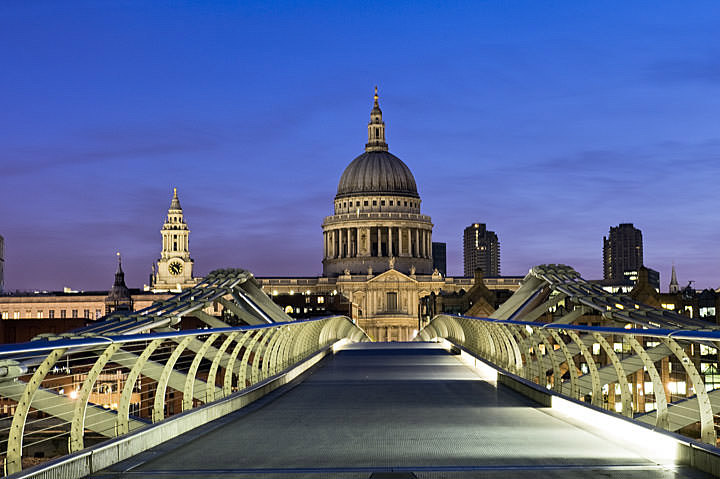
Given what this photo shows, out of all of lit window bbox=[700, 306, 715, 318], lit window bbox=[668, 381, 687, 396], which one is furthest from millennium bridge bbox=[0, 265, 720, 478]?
lit window bbox=[700, 306, 715, 318]

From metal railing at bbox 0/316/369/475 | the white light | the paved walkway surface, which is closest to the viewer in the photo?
metal railing at bbox 0/316/369/475

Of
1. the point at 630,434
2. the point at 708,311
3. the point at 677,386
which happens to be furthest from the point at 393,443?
the point at 708,311

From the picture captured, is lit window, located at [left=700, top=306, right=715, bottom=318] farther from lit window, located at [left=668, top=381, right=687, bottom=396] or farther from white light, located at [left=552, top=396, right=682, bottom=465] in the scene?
white light, located at [left=552, top=396, right=682, bottom=465]

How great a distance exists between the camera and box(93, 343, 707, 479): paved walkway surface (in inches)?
416

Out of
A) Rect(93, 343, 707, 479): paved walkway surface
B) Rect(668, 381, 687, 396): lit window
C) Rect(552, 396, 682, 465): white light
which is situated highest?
Rect(552, 396, 682, 465): white light

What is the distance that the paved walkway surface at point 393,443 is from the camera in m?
10.6

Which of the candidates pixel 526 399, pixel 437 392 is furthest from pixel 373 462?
pixel 437 392

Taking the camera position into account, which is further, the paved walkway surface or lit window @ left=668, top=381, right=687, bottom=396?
lit window @ left=668, top=381, right=687, bottom=396

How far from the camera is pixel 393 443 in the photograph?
12648 millimetres

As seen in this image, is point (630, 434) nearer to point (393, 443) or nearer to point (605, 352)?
point (393, 443)

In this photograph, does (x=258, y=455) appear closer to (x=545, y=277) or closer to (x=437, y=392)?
(x=437, y=392)

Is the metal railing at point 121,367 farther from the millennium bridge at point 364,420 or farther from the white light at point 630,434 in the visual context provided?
the white light at point 630,434

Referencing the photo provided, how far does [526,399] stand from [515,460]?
7640 millimetres

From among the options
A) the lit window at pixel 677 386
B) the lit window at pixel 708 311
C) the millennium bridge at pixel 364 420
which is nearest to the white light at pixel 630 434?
the millennium bridge at pixel 364 420
